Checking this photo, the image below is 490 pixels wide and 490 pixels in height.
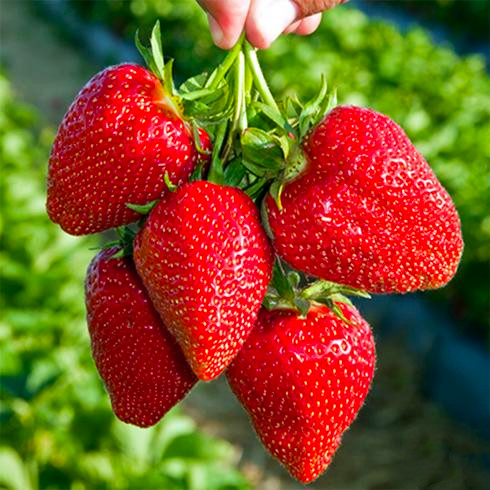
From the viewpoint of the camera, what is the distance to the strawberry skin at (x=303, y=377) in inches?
46.6

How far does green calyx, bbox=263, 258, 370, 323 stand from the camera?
1.17 m

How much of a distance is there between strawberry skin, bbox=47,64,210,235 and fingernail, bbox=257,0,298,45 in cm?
13

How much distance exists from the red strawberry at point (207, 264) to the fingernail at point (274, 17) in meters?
0.18

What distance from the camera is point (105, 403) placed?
→ 10.5 feet

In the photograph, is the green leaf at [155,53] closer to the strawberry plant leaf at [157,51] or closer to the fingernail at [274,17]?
the strawberry plant leaf at [157,51]

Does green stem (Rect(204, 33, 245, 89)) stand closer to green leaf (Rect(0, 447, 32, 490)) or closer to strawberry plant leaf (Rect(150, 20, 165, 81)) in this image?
strawberry plant leaf (Rect(150, 20, 165, 81))

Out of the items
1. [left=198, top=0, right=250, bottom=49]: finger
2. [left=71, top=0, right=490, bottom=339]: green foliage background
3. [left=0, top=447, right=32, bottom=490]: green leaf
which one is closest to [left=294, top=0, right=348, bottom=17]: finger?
[left=198, top=0, right=250, bottom=49]: finger

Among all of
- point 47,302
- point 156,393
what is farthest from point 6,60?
point 156,393

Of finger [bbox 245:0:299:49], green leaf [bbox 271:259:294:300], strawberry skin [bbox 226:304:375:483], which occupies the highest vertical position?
finger [bbox 245:0:299:49]

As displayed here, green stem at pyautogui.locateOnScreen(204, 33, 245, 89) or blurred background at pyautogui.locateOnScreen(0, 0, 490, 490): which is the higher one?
green stem at pyautogui.locateOnScreen(204, 33, 245, 89)

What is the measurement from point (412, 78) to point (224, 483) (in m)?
3.27

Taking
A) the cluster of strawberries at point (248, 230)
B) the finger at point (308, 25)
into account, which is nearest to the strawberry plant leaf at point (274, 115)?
the cluster of strawberries at point (248, 230)

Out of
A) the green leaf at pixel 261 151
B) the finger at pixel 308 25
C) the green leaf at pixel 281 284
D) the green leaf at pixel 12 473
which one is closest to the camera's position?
the green leaf at pixel 261 151

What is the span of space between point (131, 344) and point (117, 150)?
24cm
